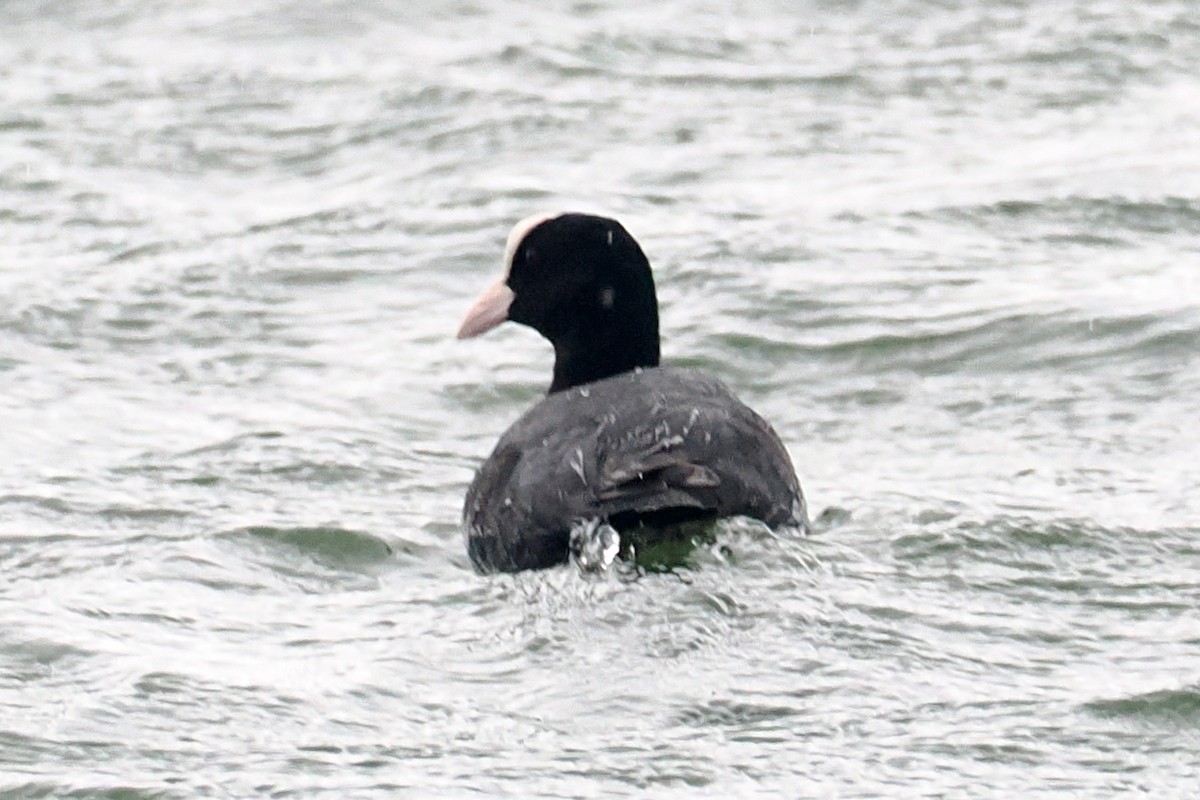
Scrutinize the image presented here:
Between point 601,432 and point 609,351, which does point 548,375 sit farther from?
point 601,432

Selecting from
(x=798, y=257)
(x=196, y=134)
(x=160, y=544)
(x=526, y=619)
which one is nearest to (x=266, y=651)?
(x=526, y=619)

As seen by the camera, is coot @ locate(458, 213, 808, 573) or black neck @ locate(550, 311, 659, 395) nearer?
coot @ locate(458, 213, 808, 573)

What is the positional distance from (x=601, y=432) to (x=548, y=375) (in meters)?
3.54

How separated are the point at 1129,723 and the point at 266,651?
2477mm

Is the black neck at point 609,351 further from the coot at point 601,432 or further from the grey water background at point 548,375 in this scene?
the grey water background at point 548,375

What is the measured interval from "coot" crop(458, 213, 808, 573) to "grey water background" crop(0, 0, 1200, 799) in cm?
21

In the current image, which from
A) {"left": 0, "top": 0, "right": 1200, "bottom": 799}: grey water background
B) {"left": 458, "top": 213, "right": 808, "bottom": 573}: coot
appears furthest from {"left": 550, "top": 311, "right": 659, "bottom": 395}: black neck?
{"left": 0, "top": 0, "right": 1200, "bottom": 799}: grey water background

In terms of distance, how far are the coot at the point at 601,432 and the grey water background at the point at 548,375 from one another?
21 cm

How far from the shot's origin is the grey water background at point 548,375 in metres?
6.43

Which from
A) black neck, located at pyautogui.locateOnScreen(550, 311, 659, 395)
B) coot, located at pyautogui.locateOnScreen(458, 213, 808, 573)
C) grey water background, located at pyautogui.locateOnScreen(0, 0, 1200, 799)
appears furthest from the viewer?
black neck, located at pyautogui.locateOnScreen(550, 311, 659, 395)

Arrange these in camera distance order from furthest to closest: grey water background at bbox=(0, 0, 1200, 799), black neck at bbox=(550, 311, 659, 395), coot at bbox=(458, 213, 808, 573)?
black neck at bbox=(550, 311, 659, 395) → coot at bbox=(458, 213, 808, 573) → grey water background at bbox=(0, 0, 1200, 799)

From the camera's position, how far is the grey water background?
6.43 metres

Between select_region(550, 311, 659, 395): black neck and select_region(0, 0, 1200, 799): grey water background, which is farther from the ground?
select_region(550, 311, 659, 395): black neck

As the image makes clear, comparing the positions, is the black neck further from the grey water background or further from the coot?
the grey water background
